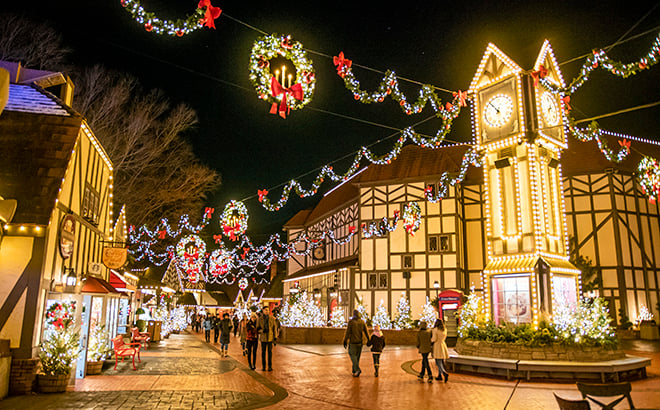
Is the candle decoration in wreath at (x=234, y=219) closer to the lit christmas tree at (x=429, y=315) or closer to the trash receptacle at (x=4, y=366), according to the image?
the trash receptacle at (x=4, y=366)

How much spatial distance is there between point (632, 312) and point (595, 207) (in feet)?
18.9

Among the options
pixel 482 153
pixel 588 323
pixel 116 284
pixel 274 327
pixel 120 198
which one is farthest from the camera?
pixel 120 198

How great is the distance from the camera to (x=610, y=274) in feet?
85.3

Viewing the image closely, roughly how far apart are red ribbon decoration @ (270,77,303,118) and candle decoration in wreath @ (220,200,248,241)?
7164mm

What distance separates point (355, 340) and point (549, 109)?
9.76 m

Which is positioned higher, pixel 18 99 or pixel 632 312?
pixel 18 99

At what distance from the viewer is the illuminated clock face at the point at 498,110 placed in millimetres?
15531

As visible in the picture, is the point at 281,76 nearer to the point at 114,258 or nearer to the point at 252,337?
the point at 114,258

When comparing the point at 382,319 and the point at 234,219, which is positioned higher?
the point at 234,219

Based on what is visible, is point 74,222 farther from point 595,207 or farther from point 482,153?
point 595,207

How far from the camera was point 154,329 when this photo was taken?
23.4 m

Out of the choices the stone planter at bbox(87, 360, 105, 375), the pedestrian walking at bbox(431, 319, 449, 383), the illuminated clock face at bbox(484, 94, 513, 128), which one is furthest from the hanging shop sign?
the illuminated clock face at bbox(484, 94, 513, 128)

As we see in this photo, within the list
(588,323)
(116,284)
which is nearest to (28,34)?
(116,284)

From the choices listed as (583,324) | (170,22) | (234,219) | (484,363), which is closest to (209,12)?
(170,22)
